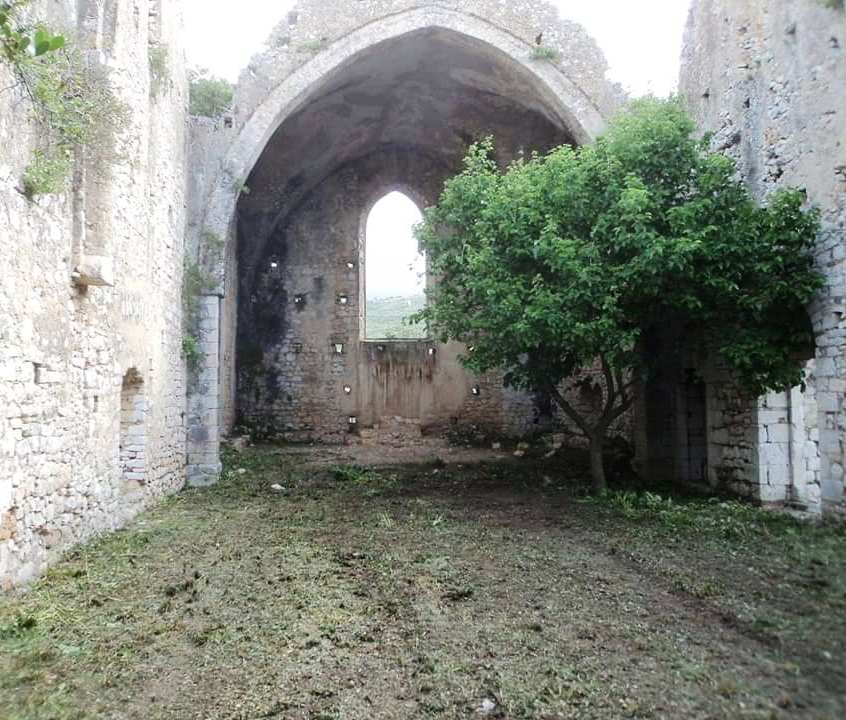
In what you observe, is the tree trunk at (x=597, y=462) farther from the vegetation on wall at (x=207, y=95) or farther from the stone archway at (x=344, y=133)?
the vegetation on wall at (x=207, y=95)

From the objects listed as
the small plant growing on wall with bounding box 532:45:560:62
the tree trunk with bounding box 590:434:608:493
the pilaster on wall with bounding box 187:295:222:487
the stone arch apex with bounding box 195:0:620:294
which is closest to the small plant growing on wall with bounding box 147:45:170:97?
the stone arch apex with bounding box 195:0:620:294

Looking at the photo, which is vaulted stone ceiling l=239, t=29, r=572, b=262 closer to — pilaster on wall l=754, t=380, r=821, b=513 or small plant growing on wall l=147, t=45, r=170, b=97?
small plant growing on wall l=147, t=45, r=170, b=97

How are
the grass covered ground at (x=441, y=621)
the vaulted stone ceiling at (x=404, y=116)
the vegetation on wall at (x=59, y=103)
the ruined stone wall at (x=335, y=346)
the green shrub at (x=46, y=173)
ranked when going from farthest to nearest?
the ruined stone wall at (x=335, y=346)
the vaulted stone ceiling at (x=404, y=116)
the green shrub at (x=46, y=173)
the vegetation on wall at (x=59, y=103)
the grass covered ground at (x=441, y=621)

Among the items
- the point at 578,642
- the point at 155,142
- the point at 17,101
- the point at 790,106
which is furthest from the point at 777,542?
the point at 155,142

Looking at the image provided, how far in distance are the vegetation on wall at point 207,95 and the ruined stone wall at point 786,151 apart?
7.67 metres

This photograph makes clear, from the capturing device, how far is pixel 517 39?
12.3 metres

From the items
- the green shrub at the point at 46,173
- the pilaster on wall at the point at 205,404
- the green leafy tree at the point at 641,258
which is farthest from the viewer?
the pilaster on wall at the point at 205,404

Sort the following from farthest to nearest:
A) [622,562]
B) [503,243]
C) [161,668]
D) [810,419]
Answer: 1. [810,419]
2. [503,243]
3. [622,562]
4. [161,668]

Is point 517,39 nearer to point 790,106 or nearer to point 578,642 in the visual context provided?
point 790,106

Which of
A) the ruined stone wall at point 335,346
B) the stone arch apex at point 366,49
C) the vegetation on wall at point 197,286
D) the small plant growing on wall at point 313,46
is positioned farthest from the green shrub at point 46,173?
the ruined stone wall at point 335,346

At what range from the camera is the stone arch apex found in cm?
1166

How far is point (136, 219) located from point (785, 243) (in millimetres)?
7466

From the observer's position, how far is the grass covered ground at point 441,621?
3258 millimetres

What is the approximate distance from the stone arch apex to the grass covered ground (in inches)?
256
